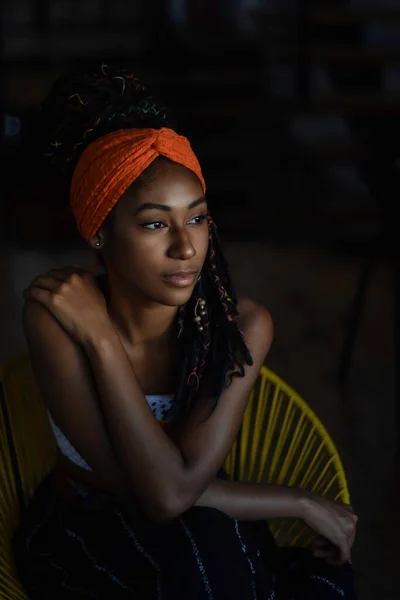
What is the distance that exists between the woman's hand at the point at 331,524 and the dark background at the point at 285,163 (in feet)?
4.39

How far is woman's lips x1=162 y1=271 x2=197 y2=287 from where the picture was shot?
1.33 m

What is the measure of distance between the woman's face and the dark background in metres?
1.54

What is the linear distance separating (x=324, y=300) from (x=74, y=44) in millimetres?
4336

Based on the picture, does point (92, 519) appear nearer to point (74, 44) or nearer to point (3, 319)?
point (3, 319)

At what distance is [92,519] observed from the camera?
4.79 feet

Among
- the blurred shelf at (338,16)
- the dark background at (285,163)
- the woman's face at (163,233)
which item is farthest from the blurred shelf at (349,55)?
the woman's face at (163,233)

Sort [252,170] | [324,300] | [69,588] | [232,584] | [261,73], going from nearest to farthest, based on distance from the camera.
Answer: [232,584]
[69,588]
[324,300]
[252,170]
[261,73]

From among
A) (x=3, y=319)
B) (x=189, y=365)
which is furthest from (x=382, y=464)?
(x=3, y=319)

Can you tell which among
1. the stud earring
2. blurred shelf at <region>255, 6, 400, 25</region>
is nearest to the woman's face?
the stud earring

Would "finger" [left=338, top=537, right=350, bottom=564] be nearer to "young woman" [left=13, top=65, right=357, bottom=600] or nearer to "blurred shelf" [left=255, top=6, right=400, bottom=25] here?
"young woman" [left=13, top=65, right=357, bottom=600]

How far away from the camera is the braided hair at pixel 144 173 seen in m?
1.37

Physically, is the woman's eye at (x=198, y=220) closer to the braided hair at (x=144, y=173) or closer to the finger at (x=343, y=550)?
the braided hair at (x=144, y=173)

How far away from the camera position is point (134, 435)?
52.1 inches

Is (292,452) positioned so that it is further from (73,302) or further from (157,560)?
(73,302)
